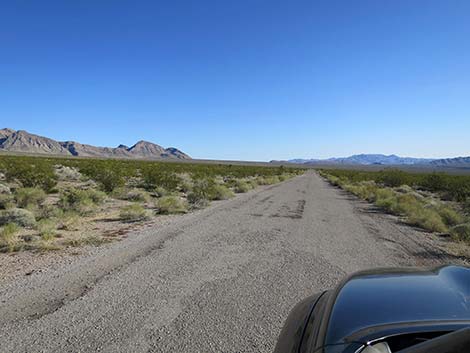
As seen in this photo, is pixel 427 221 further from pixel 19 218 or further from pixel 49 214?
pixel 19 218

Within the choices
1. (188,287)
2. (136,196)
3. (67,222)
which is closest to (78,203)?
(67,222)

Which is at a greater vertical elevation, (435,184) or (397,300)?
(397,300)

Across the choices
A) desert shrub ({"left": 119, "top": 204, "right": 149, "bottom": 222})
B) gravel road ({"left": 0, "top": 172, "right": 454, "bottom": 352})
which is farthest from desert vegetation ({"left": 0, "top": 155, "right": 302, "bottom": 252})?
gravel road ({"left": 0, "top": 172, "right": 454, "bottom": 352})

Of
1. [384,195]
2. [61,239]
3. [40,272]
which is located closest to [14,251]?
[61,239]

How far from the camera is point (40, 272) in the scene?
20.8ft

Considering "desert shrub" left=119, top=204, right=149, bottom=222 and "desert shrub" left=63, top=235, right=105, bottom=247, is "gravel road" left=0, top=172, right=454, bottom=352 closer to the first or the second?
"desert shrub" left=63, top=235, right=105, bottom=247

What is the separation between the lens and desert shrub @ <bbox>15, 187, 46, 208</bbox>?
13805mm

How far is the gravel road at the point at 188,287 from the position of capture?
13.1 feet

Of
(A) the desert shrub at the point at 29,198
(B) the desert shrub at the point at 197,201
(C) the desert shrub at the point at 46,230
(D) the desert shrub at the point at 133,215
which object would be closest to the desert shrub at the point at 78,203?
(A) the desert shrub at the point at 29,198

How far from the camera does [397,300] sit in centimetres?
226

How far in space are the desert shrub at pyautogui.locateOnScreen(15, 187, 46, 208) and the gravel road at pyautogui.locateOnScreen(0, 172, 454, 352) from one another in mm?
6690

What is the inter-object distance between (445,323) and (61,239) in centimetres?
919

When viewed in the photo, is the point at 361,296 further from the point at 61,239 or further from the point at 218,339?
the point at 61,239

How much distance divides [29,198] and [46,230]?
19.9 feet
